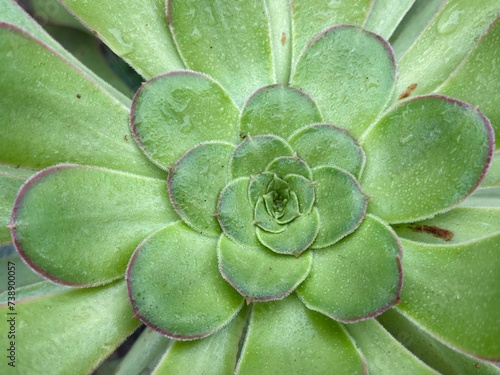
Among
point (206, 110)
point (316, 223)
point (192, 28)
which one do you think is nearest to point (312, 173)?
point (316, 223)

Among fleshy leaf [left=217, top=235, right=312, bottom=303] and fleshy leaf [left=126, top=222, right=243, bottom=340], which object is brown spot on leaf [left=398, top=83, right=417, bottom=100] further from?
fleshy leaf [left=126, top=222, right=243, bottom=340]

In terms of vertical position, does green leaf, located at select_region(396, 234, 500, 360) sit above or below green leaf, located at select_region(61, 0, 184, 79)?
below

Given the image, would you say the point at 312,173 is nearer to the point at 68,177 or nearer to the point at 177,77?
the point at 177,77

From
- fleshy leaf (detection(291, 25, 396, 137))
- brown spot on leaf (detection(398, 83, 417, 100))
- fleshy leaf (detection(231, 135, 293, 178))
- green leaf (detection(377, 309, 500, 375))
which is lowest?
green leaf (detection(377, 309, 500, 375))

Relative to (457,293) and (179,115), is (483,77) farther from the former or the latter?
(179,115)

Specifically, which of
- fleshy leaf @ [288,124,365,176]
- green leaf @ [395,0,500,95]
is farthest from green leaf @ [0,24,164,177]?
green leaf @ [395,0,500,95]

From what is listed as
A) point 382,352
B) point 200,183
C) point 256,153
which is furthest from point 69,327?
point 382,352

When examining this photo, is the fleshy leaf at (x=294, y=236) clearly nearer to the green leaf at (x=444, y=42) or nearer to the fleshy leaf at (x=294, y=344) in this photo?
the fleshy leaf at (x=294, y=344)
